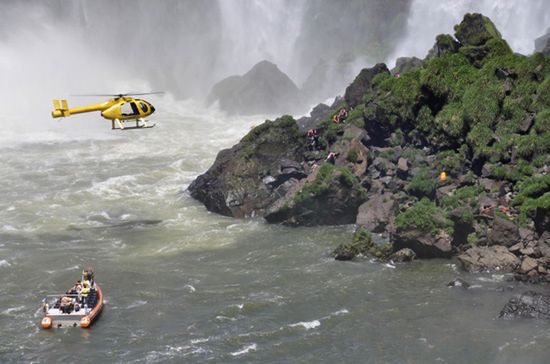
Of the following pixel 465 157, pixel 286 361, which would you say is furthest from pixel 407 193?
pixel 286 361

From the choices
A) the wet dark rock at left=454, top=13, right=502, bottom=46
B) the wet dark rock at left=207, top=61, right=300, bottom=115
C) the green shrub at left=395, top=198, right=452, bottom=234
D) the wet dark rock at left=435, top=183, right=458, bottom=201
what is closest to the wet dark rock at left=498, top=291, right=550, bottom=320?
the green shrub at left=395, top=198, right=452, bottom=234

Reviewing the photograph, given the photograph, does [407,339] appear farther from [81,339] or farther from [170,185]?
[170,185]

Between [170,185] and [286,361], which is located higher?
[170,185]

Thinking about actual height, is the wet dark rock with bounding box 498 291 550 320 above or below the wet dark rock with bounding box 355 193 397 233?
below

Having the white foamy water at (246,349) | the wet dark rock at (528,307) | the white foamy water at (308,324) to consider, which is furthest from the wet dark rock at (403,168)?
the white foamy water at (246,349)

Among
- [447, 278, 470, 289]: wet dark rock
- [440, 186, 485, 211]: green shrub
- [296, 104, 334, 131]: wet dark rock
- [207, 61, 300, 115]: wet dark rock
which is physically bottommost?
[447, 278, 470, 289]: wet dark rock

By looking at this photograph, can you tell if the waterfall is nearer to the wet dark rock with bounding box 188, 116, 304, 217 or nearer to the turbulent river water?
the wet dark rock with bounding box 188, 116, 304, 217

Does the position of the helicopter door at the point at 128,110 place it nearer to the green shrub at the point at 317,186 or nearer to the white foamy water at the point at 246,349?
the green shrub at the point at 317,186
